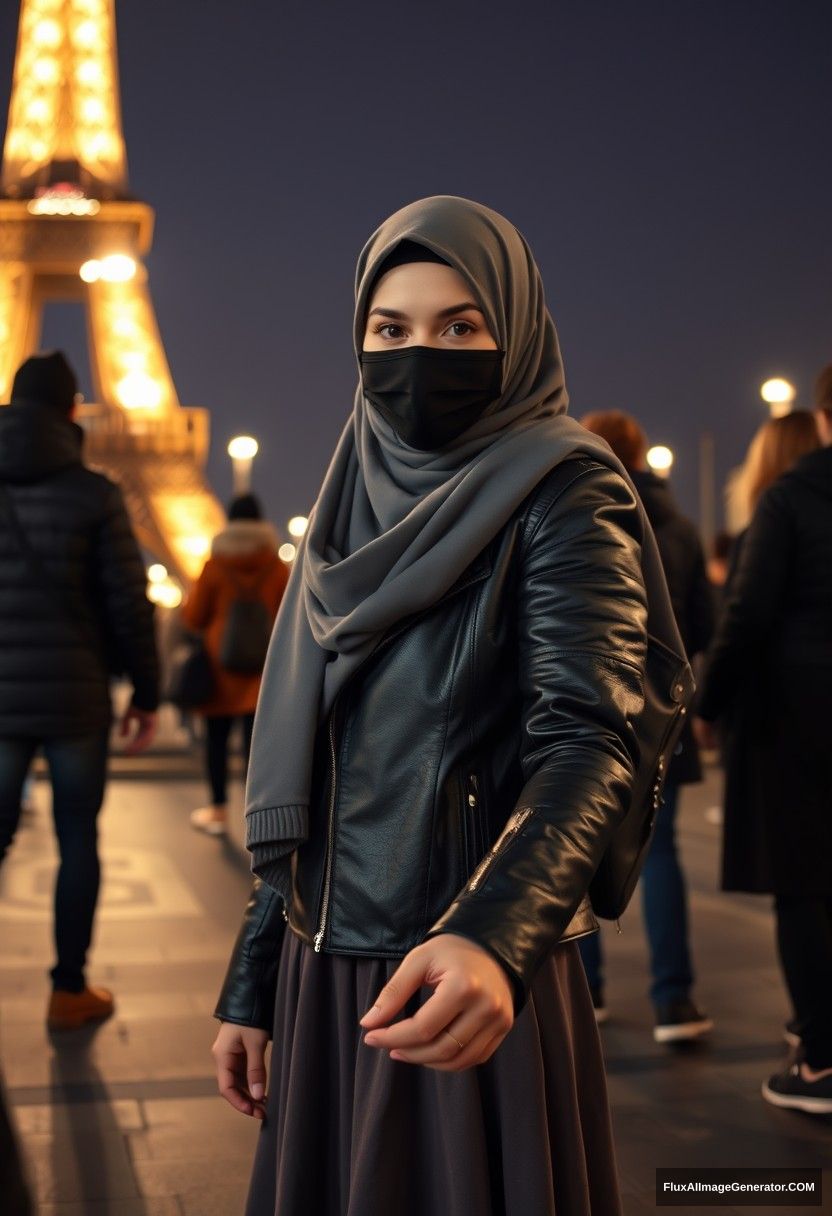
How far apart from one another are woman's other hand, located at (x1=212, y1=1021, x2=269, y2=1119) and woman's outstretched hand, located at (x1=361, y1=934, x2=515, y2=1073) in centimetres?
81

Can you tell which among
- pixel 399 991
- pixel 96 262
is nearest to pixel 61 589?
pixel 399 991

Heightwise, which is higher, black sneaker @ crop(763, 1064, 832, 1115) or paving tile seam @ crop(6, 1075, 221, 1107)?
black sneaker @ crop(763, 1064, 832, 1115)

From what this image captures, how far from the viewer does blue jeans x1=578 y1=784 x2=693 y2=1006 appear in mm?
5164

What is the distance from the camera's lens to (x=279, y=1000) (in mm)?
2258

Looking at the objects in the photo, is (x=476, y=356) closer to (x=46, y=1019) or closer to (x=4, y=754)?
(x=4, y=754)

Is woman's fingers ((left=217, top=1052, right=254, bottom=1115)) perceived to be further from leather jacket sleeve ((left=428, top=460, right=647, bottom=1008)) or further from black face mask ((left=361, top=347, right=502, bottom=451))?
black face mask ((left=361, top=347, right=502, bottom=451))

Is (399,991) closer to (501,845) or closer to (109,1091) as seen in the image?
(501,845)

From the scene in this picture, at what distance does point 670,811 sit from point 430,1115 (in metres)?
3.42

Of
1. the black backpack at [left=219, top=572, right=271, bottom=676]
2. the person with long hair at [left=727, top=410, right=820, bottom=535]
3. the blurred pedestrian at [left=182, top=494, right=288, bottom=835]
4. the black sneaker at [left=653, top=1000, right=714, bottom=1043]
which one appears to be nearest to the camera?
the black sneaker at [left=653, top=1000, right=714, bottom=1043]

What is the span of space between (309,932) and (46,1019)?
3530mm

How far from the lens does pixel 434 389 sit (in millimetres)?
2090

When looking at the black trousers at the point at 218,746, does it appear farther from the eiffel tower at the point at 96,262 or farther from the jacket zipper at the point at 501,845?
the eiffel tower at the point at 96,262

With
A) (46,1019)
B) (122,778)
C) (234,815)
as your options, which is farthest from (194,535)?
(46,1019)

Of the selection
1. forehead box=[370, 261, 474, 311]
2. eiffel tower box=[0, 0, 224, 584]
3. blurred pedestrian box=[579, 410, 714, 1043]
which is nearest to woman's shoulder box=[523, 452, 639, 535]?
forehead box=[370, 261, 474, 311]
